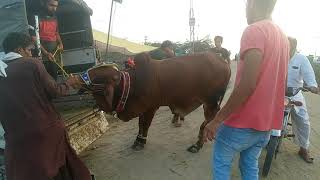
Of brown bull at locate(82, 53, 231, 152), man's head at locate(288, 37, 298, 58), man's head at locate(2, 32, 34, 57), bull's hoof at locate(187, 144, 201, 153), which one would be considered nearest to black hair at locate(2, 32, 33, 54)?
man's head at locate(2, 32, 34, 57)

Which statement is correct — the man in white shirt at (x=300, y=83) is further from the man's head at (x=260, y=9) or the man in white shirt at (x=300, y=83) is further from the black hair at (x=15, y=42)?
the black hair at (x=15, y=42)

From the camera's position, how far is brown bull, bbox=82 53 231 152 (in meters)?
5.29

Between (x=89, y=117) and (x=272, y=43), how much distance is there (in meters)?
4.39

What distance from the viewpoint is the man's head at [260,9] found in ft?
9.40

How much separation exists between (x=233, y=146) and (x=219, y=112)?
314 millimetres

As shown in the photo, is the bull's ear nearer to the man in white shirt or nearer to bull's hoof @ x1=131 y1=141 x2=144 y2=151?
bull's hoof @ x1=131 y1=141 x2=144 y2=151

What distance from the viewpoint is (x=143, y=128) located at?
6230 mm

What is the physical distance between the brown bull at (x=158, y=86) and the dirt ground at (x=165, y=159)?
302 mm

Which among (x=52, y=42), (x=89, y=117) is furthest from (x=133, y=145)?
(x=52, y=42)

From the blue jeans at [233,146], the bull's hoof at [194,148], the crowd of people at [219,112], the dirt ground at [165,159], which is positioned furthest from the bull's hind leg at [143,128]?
the blue jeans at [233,146]

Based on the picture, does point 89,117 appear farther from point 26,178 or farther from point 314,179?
point 314,179

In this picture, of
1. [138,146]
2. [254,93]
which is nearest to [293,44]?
[138,146]

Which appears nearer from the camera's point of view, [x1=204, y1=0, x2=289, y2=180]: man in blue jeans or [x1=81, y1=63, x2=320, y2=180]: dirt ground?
[x1=204, y1=0, x2=289, y2=180]: man in blue jeans

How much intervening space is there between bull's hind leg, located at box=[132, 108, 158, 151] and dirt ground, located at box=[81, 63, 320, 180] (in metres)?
0.11
